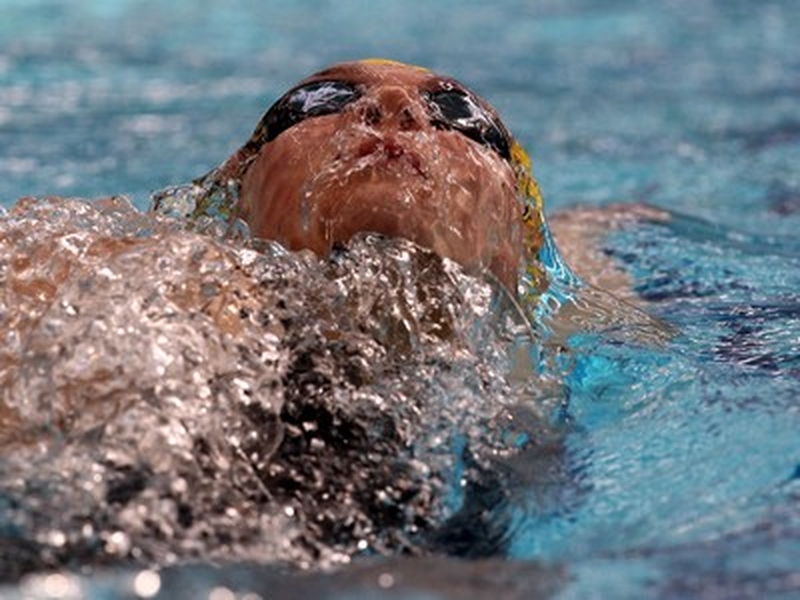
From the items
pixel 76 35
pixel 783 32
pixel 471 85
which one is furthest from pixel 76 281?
pixel 783 32

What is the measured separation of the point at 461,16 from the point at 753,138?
2.40 metres

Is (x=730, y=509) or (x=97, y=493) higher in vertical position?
(x=97, y=493)

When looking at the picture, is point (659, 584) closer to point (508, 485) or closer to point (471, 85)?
point (508, 485)

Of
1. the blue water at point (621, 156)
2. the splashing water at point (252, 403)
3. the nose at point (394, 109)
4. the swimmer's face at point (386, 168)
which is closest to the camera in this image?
the splashing water at point (252, 403)

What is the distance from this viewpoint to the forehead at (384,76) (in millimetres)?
1999

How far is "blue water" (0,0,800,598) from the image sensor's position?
170cm

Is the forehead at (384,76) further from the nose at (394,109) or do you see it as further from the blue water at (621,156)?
the blue water at (621,156)

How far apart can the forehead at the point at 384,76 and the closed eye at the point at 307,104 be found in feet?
0.05

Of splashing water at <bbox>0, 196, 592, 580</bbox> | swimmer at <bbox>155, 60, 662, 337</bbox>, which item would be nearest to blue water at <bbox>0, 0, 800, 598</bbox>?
splashing water at <bbox>0, 196, 592, 580</bbox>

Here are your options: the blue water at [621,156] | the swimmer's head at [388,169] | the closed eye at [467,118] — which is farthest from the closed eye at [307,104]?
the blue water at [621,156]

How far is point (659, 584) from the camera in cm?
148

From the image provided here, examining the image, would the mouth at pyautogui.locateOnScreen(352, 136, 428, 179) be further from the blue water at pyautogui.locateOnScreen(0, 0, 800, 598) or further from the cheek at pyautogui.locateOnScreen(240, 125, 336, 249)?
the blue water at pyautogui.locateOnScreen(0, 0, 800, 598)

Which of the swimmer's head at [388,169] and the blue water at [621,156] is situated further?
the swimmer's head at [388,169]

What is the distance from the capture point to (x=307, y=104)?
6.59ft
